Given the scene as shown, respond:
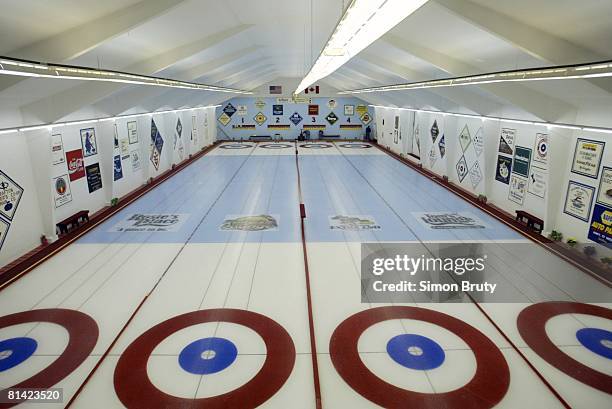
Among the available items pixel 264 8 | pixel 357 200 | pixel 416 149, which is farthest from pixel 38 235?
pixel 416 149

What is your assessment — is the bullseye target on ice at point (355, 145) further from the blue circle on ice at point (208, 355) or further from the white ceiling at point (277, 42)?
the blue circle on ice at point (208, 355)

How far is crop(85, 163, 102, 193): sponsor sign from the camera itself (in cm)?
1324

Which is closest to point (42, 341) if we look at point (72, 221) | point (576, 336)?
point (72, 221)

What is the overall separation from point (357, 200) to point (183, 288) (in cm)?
861

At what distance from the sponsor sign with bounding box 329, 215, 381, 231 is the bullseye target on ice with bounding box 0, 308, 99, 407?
24.3 feet

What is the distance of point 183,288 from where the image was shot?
8.55m

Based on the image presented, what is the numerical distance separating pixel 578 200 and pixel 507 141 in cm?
414

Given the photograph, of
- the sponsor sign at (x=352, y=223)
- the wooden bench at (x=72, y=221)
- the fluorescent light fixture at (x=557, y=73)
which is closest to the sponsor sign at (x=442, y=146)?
the sponsor sign at (x=352, y=223)

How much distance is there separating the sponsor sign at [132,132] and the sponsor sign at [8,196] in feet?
22.8

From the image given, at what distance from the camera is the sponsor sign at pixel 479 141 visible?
1503 centimetres

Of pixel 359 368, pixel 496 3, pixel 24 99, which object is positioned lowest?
pixel 359 368

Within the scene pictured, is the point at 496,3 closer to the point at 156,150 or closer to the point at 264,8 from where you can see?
the point at 264,8

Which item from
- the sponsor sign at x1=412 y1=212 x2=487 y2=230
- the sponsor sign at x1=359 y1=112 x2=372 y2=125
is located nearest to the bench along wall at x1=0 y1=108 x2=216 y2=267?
the sponsor sign at x1=412 y1=212 x2=487 y2=230

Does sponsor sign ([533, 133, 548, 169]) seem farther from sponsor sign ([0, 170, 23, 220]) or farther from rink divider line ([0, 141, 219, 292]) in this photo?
sponsor sign ([0, 170, 23, 220])
